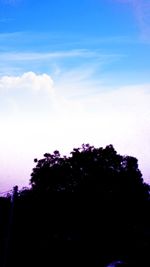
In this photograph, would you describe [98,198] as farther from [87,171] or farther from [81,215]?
[87,171]

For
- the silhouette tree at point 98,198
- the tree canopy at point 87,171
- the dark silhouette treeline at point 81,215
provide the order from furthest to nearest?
the tree canopy at point 87,171 < the silhouette tree at point 98,198 < the dark silhouette treeline at point 81,215

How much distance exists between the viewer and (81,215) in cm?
2889

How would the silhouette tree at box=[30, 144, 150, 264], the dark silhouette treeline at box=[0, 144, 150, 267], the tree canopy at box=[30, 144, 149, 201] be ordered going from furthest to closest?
the tree canopy at box=[30, 144, 149, 201], the silhouette tree at box=[30, 144, 150, 264], the dark silhouette treeline at box=[0, 144, 150, 267]

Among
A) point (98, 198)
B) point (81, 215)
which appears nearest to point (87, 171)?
point (98, 198)

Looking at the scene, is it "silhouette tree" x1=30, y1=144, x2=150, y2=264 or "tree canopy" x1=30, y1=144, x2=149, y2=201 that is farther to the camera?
"tree canopy" x1=30, y1=144, x2=149, y2=201

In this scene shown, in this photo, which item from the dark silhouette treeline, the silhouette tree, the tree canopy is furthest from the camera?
the tree canopy

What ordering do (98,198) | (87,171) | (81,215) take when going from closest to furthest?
(81,215) → (98,198) → (87,171)

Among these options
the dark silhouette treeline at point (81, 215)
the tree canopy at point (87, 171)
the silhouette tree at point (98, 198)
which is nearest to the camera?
the dark silhouette treeline at point (81, 215)

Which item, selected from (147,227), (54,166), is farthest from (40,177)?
(147,227)

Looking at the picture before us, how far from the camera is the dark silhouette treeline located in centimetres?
2138

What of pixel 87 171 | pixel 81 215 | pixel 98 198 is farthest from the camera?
pixel 87 171

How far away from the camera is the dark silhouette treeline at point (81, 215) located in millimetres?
21375

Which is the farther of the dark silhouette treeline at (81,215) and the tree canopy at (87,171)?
the tree canopy at (87,171)

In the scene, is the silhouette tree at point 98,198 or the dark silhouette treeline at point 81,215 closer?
the dark silhouette treeline at point 81,215
